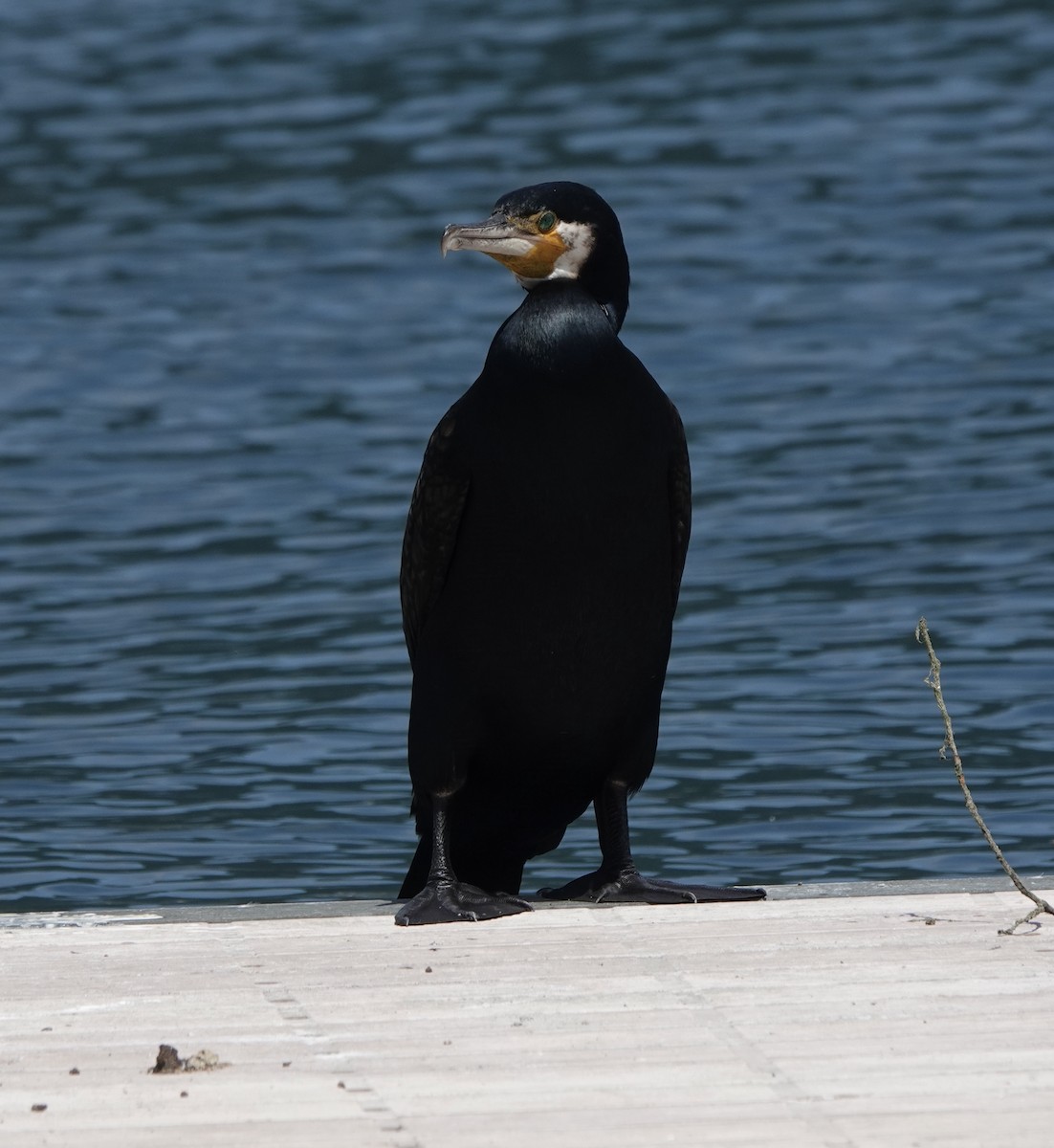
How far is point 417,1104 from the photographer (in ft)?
12.4

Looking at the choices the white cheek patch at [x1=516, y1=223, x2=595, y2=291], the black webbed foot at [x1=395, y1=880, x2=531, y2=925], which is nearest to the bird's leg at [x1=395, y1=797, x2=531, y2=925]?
the black webbed foot at [x1=395, y1=880, x2=531, y2=925]

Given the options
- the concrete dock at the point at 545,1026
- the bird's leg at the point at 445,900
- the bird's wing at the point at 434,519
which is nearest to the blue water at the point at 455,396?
the bird's leg at the point at 445,900

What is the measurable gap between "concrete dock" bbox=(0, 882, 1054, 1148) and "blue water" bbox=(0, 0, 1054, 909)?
2328mm

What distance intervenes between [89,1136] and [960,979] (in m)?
1.53

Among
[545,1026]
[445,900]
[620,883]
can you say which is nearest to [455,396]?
[620,883]

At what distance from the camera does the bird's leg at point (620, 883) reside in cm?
536

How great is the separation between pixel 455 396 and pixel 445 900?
8.65 meters

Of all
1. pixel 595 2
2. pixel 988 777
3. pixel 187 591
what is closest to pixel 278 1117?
pixel 988 777

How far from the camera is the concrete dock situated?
3.70 metres

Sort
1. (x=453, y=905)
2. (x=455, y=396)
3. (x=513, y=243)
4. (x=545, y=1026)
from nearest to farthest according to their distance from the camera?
(x=545, y=1026)
(x=453, y=905)
(x=513, y=243)
(x=455, y=396)

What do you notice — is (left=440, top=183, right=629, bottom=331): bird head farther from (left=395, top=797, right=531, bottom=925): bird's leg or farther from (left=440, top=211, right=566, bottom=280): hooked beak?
(left=395, top=797, right=531, bottom=925): bird's leg

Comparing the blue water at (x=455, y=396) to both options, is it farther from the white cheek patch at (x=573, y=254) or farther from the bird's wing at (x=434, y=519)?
the white cheek patch at (x=573, y=254)

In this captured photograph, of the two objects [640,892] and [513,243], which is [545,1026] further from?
[513,243]

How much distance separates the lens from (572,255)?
5.43 meters
